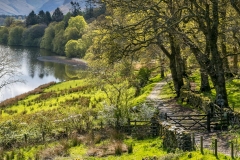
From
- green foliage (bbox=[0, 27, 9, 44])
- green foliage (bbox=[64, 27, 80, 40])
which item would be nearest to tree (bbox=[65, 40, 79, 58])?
green foliage (bbox=[64, 27, 80, 40])

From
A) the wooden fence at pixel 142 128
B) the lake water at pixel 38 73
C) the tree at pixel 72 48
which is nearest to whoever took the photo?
the wooden fence at pixel 142 128

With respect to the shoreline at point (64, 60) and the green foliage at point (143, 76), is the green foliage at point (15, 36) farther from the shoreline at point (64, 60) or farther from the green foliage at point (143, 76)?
the green foliage at point (143, 76)

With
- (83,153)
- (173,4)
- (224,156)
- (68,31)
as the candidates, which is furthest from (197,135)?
(68,31)

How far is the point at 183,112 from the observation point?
23.6 m

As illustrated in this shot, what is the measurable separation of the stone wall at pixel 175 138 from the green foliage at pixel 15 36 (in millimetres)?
122850

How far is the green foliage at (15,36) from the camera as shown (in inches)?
5153

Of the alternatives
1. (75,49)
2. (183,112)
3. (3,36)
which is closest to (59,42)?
(75,49)

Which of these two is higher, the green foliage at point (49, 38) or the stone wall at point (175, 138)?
the green foliage at point (49, 38)

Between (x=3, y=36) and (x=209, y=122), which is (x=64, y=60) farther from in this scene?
(x=209, y=122)

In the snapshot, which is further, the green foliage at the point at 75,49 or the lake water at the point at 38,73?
the green foliage at the point at 75,49

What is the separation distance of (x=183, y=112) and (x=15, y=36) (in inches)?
4693

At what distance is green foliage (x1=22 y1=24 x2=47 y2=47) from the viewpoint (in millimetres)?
128850

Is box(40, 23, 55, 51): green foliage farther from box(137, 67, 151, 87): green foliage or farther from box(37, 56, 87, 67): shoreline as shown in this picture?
box(137, 67, 151, 87): green foliage

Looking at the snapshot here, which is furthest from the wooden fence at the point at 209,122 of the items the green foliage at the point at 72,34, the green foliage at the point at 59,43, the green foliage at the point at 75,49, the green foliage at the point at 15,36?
the green foliage at the point at 15,36
